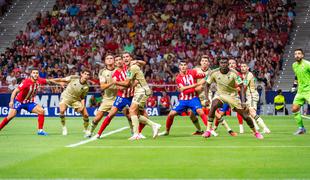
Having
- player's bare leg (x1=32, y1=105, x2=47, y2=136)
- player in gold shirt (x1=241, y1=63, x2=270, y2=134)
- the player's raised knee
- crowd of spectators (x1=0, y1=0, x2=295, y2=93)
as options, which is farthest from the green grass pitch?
crowd of spectators (x1=0, y1=0, x2=295, y2=93)

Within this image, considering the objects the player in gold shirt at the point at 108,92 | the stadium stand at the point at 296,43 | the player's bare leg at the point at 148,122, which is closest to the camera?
the player's bare leg at the point at 148,122

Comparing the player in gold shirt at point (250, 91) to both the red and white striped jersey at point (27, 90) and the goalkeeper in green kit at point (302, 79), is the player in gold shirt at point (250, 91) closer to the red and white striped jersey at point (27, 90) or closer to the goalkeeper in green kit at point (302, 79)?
the goalkeeper in green kit at point (302, 79)

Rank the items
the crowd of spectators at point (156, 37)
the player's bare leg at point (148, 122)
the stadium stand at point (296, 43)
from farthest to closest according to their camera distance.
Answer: the crowd of spectators at point (156, 37), the stadium stand at point (296, 43), the player's bare leg at point (148, 122)

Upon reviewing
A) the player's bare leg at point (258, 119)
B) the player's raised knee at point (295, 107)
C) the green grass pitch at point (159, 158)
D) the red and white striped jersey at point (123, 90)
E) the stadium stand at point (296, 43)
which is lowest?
the green grass pitch at point (159, 158)

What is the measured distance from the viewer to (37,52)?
45062 mm

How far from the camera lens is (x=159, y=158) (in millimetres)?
15078

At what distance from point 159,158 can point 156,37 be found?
29.2 m

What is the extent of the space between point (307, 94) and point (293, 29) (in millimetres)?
23238

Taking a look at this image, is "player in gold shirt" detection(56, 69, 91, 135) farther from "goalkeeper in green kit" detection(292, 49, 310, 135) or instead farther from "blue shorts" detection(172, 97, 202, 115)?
"goalkeeper in green kit" detection(292, 49, 310, 135)

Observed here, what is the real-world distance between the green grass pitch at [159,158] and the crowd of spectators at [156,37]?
782 inches

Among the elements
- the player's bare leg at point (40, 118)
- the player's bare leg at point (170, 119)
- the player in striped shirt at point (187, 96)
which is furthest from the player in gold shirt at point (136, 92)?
the player's bare leg at point (40, 118)

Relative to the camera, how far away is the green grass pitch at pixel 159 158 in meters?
12.6

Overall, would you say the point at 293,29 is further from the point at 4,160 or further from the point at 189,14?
the point at 4,160

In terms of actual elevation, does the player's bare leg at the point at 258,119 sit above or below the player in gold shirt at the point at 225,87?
below
